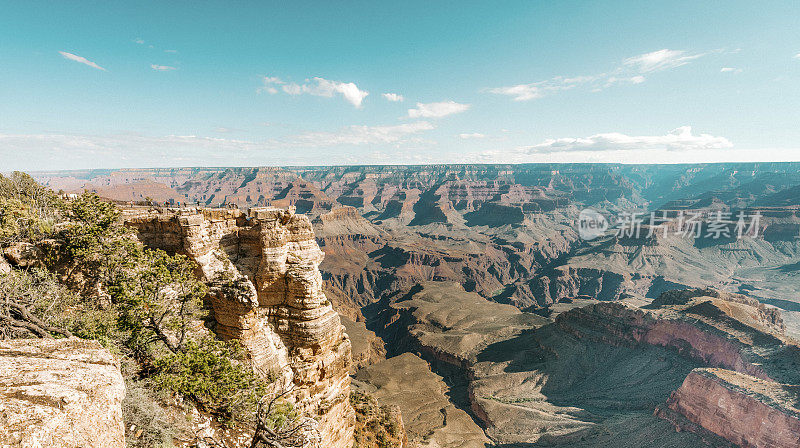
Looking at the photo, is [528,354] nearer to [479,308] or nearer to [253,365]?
[479,308]

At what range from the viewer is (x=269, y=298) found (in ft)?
58.1

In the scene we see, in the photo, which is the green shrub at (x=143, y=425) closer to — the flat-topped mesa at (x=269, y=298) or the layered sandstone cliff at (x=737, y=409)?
the flat-topped mesa at (x=269, y=298)

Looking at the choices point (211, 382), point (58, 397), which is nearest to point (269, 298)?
point (211, 382)

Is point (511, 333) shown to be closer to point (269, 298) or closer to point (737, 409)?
point (737, 409)

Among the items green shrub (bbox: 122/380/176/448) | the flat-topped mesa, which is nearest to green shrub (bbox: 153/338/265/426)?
green shrub (bbox: 122/380/176/448)

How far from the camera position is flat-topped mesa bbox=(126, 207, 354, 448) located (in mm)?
16297

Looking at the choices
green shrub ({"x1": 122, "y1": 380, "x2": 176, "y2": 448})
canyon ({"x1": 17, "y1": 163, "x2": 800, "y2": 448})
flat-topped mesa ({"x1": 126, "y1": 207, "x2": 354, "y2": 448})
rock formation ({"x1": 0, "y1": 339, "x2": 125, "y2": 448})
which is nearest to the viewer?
rock formation ({"x1": 0, "y1": 339, "x2": 125, "y2": 448})

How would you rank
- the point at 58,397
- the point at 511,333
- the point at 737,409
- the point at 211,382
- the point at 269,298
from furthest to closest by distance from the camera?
1. the point at 511,333
2. the point at 737,409
3. the point at 269,298
4. the point at 211,382
5. the point at 58,397

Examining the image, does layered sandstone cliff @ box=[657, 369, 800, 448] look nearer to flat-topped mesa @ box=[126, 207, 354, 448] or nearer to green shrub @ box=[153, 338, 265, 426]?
flat-topped mesa @ box=[126, 207, 354, 448]

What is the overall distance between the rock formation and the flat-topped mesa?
8844 mm

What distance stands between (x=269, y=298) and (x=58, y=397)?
1248 centimetres

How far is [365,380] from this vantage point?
183ft

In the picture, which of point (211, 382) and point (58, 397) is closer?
point (58, 397)

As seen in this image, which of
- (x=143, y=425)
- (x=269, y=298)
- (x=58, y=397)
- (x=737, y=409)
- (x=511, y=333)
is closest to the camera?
(x=58, y=397)
